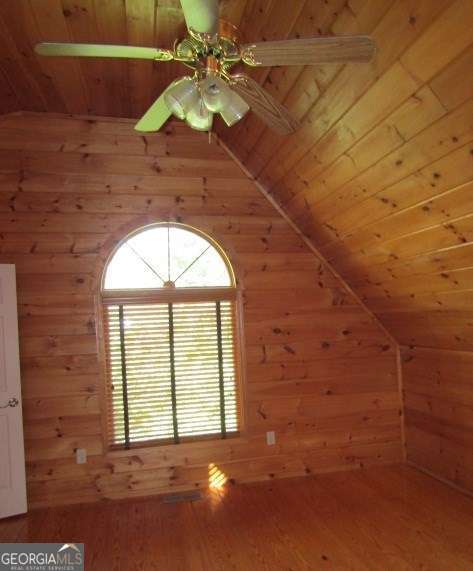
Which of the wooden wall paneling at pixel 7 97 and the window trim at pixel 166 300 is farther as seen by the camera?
the window trim at pixel 166 300

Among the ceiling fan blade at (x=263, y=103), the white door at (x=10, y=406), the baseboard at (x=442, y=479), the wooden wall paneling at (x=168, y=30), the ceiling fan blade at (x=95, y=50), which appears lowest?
the baseboard at (x=442, y=479)

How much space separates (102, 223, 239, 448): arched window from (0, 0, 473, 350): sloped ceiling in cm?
97

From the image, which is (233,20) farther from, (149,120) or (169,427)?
(169,427)

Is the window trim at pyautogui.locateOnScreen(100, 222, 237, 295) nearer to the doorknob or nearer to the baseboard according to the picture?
the doorknob

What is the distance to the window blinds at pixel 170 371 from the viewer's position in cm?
331

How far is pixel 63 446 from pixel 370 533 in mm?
2377

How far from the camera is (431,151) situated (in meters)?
1.92

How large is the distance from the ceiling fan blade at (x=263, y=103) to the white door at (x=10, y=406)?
7.65 feet

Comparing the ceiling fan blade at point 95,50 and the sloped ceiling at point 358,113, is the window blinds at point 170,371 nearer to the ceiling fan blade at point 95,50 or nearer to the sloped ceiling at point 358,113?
the sloped ceiling at point 358,113

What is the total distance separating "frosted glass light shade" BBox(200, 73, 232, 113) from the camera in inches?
52.0

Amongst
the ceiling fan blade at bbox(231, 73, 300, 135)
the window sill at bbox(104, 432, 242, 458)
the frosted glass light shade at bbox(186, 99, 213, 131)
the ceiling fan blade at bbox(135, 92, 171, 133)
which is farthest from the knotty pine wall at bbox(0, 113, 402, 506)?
the frosted glass light shade at bbox(186, 99, 213, 131)

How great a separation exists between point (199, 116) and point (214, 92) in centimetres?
14

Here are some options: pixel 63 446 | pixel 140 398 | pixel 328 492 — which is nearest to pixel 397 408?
pixel 328 492

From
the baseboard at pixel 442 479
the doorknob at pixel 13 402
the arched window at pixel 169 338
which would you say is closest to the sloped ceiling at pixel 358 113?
the arched window at pixel 169 338
